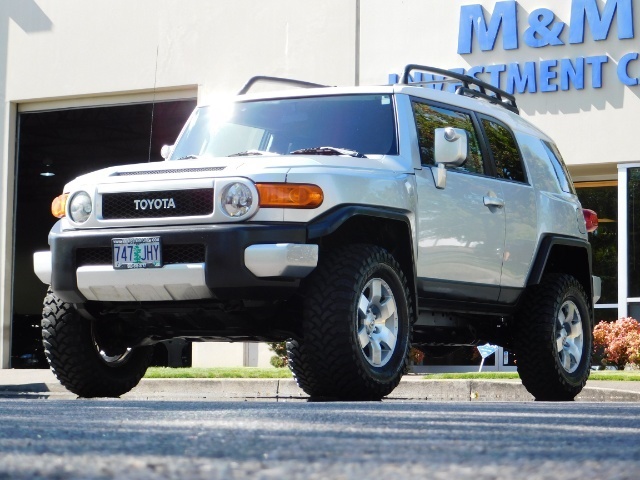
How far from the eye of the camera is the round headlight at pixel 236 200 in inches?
285

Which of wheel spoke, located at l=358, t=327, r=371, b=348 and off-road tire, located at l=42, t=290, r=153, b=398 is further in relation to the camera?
off-road tire, located at l=42, t=290, r=153, b=398

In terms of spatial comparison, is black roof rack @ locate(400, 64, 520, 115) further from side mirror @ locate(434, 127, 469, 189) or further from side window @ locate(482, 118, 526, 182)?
side mirror @ locate(434, 127, 469, 189)

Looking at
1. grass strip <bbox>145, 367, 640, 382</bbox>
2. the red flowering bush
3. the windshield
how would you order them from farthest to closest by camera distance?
the red flowering bush < grass strip <bbox>145, 367, 640, 382</bbox> < the windshield

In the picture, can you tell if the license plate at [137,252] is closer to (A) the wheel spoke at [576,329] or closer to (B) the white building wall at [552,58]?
(A) the wheel spoke at [576,329]

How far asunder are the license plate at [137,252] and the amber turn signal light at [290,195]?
0.67 m

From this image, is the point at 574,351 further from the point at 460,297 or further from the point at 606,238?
the point at 606,238

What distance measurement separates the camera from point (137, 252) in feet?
24.3

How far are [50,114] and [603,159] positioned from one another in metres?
10.5

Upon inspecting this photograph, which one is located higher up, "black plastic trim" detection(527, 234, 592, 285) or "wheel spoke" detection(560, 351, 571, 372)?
"black plastic trim" detection(527, 234, 592, 285)

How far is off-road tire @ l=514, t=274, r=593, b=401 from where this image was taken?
912 centimetres

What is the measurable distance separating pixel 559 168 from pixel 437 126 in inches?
76.3

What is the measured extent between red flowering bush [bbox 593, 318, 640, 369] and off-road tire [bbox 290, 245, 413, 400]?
32.5 feet

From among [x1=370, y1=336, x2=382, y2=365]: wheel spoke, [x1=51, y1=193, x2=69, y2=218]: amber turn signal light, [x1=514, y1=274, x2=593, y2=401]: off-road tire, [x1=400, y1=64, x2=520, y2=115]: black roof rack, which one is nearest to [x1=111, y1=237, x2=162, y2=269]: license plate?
[x1=51, y1=193, x2=69, y2=218]: amber turn signal light

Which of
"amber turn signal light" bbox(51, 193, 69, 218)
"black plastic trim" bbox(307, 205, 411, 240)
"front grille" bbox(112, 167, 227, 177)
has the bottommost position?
"black plastic trim" bbox(307, 205, 411, 240)
